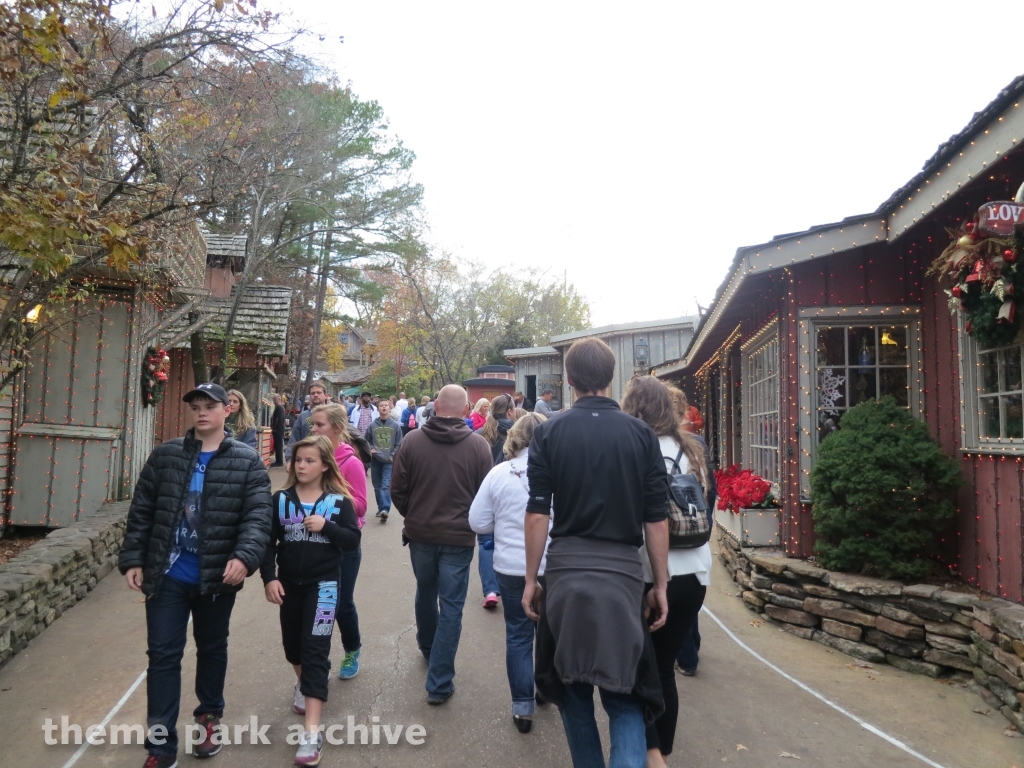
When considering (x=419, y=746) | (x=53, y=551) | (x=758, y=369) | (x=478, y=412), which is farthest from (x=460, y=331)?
(x=419, y=746)

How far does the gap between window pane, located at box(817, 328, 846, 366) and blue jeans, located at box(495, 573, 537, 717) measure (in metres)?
4.00

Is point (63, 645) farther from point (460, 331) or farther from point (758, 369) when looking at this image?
point (460, 331)

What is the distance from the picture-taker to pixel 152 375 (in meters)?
9.17

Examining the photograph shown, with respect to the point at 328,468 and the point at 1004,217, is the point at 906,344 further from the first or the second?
the point at 328,468

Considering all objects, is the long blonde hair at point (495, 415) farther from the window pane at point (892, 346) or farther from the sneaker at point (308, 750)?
the sneaker at point (308, 750)

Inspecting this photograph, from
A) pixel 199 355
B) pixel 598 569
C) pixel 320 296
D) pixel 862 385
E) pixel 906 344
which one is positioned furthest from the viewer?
pixel 320 296

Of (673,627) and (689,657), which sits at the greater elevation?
(673,627)

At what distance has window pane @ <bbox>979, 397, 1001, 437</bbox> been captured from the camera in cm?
504

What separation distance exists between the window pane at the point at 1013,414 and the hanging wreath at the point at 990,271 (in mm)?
378

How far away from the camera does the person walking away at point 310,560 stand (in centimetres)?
362

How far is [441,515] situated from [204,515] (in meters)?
1.38

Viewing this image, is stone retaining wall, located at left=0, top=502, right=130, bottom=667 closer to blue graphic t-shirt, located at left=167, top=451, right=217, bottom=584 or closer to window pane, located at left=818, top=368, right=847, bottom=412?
blue graphic t-shirt, located at left=167, top=451, right=217, bottom=584

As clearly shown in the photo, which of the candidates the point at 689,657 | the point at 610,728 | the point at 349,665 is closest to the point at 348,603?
the point at 349,665

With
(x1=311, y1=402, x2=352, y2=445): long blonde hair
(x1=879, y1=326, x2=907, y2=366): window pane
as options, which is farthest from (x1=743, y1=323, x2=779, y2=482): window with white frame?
(x1=311, y1=402, x2=352, y2=445): long blonde hair
